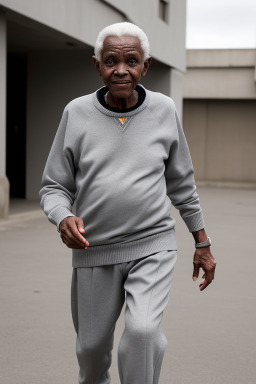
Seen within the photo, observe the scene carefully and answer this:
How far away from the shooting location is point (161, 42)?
16.7 m

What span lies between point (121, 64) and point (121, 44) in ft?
0.27

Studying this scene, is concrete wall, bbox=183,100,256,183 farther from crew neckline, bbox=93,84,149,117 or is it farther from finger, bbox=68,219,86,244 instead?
finger, bbox=68,219,86,244

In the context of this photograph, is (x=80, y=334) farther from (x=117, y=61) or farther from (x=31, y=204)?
(x=31, y=204)

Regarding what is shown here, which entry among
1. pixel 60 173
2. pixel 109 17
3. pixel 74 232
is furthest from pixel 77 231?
pixel 109 17

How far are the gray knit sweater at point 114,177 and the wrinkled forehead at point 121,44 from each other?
0.23m

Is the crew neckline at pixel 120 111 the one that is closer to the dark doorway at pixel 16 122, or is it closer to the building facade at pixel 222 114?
the dark doorway at pixel 16 122

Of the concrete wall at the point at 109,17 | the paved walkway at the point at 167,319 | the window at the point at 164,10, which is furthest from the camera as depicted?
the window at the point at 164,10

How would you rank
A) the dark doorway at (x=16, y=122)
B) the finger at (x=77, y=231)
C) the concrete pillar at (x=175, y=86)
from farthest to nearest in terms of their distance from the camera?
the concrete pillar at (x=175, y=86) < the dark doorway at (x=16, y=122) < the finger at (x=77, y=231)

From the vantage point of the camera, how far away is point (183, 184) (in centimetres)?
309

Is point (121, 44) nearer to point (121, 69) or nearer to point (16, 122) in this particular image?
point (121, 69)

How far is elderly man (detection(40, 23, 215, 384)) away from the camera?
9.12 feet

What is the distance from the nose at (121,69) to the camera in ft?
9.13

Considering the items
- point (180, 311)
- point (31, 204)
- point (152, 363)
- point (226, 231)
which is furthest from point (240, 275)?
point (31, 204)

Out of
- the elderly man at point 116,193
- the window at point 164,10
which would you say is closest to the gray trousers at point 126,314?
the elderly man at point 116,193
